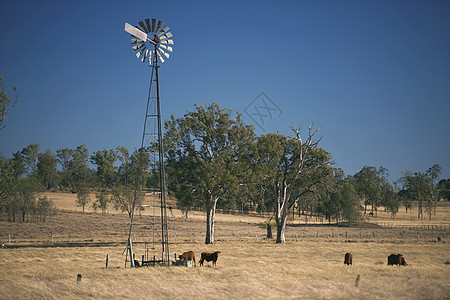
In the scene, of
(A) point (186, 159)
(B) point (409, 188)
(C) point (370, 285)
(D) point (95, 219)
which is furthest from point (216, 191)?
(B) point (409, 188)

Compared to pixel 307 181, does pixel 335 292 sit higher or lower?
lower

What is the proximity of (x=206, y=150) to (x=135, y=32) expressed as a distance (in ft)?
77.7

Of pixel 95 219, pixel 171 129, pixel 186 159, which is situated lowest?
pixel 95 219

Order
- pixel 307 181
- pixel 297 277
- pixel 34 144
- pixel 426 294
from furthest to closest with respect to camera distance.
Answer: pixel 34 144 < pixel 307 181 < pixel 297 277 < pixel 426 294

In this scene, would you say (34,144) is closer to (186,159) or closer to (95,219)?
(95,219)

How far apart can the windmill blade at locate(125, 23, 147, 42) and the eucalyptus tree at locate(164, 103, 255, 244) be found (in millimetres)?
20752

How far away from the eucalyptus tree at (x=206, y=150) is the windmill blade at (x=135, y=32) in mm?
20752

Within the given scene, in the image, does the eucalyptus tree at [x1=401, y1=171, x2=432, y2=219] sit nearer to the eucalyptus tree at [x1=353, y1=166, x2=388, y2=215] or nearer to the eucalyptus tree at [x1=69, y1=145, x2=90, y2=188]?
the eucalyptus tree at [x1=353, y1=166, x2=388, y2=215]

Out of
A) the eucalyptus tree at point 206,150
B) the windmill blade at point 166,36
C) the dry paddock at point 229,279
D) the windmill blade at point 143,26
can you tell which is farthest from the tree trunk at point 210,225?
the windmill blade at point 143,26

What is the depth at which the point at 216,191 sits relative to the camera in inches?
1874

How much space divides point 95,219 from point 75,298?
71.1 metres

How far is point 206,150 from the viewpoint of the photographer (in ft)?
163

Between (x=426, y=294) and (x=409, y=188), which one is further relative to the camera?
(x=409, y=188)

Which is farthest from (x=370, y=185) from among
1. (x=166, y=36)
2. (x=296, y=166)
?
(x=166, y=36)
